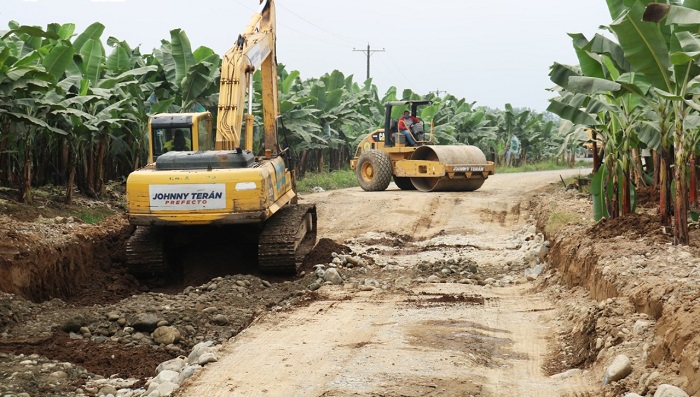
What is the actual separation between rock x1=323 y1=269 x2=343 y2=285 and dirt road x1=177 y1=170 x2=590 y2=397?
0.23 metres

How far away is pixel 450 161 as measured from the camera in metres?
26.2

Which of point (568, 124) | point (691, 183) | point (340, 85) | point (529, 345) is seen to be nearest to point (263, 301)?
point (529, 345)

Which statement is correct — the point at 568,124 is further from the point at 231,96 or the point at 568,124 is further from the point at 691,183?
the point at 231,96

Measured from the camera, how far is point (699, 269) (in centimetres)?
848

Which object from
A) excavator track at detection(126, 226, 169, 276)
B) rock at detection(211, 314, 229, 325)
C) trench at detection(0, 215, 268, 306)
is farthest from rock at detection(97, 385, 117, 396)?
excavator track at detection(126, 226, 169, 276)

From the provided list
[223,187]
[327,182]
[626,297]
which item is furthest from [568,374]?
[327,182]

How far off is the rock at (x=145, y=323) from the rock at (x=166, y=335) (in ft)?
0.64

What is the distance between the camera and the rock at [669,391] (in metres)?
5.43

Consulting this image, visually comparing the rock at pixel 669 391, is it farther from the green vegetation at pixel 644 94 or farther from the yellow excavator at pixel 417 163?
the yellow excavator at pixel 417 163

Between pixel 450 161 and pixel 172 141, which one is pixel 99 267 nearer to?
pixel 172 141

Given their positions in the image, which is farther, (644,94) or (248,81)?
(248,81)

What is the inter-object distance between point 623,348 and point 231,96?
8.43 metres

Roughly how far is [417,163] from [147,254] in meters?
14.6

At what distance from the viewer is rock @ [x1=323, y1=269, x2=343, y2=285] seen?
13039 mm
